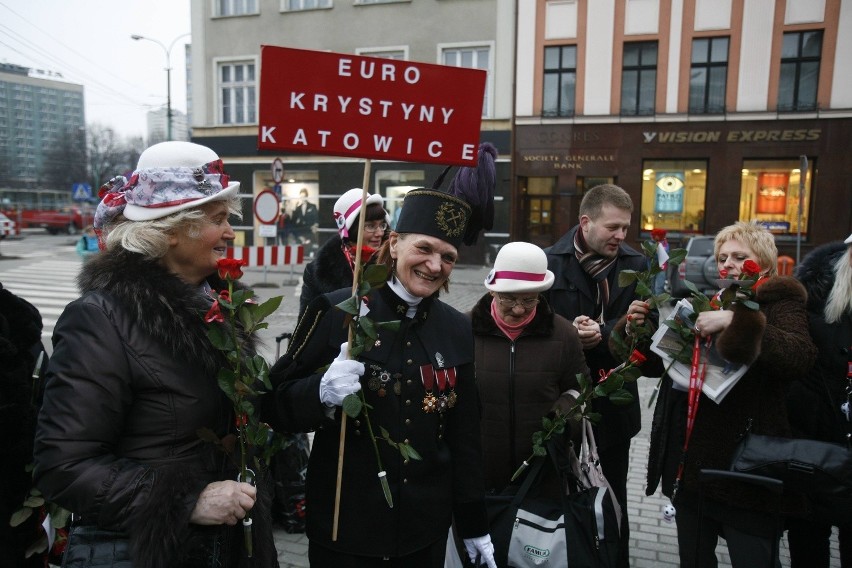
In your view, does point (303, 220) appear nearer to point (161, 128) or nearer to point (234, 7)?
point (234, 7)

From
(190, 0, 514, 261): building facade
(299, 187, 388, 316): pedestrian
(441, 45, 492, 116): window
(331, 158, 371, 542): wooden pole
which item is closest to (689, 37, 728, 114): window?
(190, 0, 514, 261): building facade

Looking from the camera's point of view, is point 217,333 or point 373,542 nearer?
point 217,333

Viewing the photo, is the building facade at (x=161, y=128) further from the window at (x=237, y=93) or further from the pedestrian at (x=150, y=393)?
the pedestrian at (x=150, y=393)

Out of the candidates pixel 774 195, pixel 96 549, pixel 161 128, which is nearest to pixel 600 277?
pixel 96 549

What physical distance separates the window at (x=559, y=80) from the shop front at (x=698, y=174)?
61cm

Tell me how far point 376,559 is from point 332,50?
19.6m

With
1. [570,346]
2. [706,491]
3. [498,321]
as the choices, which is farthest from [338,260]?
[706,491]

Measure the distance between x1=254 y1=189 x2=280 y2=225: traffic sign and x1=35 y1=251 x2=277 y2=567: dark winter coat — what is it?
11.2m

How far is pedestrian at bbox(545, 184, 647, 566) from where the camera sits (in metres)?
3.32

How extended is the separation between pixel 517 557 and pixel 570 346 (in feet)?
3.30

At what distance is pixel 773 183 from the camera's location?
1761 cm

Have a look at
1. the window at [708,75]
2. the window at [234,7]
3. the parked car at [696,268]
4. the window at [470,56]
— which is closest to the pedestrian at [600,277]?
the parked car at [696,268]

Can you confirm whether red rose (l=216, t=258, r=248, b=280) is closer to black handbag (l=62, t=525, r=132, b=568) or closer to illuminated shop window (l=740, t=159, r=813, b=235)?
black handbag (l=62, t=525, r=132, b=568)

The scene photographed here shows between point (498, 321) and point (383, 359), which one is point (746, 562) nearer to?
point (498, 321)
